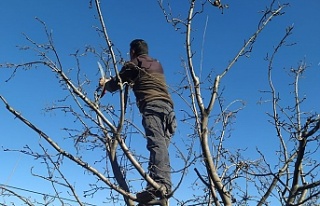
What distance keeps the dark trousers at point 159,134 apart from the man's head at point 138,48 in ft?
1.96

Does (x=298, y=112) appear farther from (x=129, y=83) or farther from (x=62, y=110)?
(x=62, y=110)

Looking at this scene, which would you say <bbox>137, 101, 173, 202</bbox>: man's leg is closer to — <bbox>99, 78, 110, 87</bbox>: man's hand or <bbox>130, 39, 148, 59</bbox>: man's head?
<bbox>99, 78, 110, 87</bbox>: man's hand

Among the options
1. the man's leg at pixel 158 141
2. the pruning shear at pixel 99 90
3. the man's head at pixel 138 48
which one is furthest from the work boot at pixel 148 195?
the man's head at pixel 138 48

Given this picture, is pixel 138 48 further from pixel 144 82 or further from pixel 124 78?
pixel 124 78

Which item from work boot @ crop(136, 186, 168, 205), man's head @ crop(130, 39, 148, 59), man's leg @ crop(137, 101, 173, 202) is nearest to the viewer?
work boot @ crop(136, 186, 168, 205)

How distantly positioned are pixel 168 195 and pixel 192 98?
28.3 inches

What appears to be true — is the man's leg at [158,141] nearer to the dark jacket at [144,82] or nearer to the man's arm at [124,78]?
the dark jacket at [144,82]

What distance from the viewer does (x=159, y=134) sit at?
3674mm

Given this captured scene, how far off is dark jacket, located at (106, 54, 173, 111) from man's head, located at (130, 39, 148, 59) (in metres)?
0.20

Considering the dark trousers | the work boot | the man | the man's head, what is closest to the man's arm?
the man

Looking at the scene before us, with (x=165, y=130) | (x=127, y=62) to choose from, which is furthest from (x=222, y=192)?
(x=127, y=62)

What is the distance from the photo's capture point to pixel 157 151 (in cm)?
357

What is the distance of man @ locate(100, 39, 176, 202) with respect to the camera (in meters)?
3.48

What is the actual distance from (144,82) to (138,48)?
0.49m
